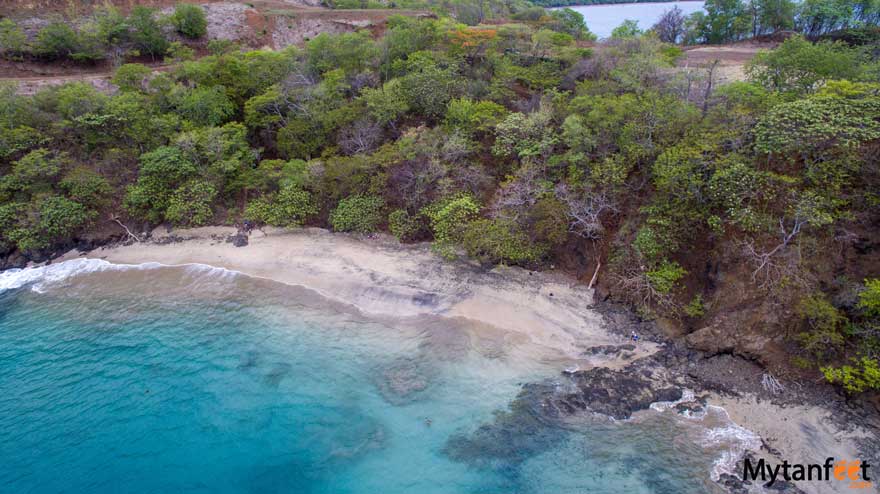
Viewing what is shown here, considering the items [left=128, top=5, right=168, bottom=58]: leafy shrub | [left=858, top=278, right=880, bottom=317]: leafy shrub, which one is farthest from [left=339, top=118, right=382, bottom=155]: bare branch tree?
[left=128, top=5, right=168, bottom=58]: leafy shrub

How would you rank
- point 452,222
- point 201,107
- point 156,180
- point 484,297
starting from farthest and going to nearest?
point 201,107, point 156,180, point 452,222, point 484,297

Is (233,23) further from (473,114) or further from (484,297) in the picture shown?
(484,297)

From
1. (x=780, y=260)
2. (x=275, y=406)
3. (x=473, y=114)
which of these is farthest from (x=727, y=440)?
(x=473, y=114)

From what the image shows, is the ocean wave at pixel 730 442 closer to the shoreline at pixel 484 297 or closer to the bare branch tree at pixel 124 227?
the shoreline at pixel 484 297

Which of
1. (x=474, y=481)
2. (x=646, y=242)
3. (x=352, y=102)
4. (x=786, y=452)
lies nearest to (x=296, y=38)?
(x=352, y=102)

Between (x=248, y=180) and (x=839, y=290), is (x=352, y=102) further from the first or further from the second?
(x=839, y=290)

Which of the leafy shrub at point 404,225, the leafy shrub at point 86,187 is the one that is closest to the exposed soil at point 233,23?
the leafy shrub at point 86,187
